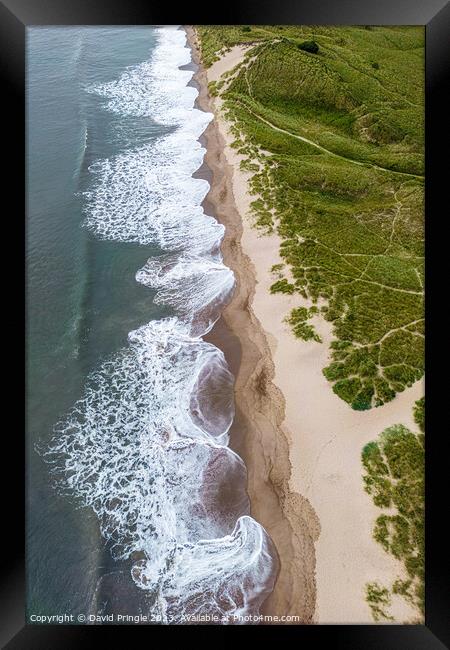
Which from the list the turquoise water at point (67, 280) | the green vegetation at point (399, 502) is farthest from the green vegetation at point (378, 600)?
the turquoise water at point (67, 280)

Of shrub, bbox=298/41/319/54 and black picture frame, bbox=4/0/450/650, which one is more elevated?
shrub, bbox=298/41/319/54

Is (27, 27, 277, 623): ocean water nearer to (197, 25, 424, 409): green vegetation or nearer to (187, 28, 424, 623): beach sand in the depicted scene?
(187, 28, 424, 623): beach sand

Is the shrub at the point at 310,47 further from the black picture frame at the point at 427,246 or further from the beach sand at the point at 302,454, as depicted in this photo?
the black picture frame at the point at 427,246

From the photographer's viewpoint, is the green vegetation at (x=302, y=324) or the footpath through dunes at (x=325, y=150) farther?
the footpath through dunes at (x=325, y=150)

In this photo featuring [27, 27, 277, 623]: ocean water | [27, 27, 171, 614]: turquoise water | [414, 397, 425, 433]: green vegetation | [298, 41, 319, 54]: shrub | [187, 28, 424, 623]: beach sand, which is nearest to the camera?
[187, 28, 424, 623]: beach sand

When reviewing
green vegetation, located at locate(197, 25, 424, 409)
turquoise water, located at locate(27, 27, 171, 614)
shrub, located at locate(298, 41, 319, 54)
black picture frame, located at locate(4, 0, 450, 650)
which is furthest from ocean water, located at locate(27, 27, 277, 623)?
shrub, located at locate(298, 41, 319, 54)

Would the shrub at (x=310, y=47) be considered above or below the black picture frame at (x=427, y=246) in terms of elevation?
above

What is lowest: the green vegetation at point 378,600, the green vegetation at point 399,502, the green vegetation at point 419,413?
the green vegetation at point 378,600

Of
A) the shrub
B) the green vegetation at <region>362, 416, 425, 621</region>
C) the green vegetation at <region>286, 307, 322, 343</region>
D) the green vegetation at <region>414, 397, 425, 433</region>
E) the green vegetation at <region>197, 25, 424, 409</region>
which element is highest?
the shrub
